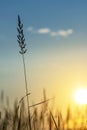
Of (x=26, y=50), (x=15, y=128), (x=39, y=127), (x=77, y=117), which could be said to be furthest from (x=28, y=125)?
(x=77, y=117)

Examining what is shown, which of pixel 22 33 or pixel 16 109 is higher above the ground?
pixel 22 33

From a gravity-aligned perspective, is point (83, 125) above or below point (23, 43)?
below

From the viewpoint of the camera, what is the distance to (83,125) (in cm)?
407

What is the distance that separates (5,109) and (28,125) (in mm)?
786

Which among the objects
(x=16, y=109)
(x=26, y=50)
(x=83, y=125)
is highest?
(x=26, y=50)

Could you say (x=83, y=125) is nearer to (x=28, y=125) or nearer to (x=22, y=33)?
(x=28, y=125)

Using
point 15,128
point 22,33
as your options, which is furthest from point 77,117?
point 22,33

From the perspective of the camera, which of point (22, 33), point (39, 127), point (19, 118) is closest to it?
point (19, 118)

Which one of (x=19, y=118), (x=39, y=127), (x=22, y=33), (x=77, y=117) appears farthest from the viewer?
(x=77, y=117)

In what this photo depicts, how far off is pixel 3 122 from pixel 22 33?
105cm

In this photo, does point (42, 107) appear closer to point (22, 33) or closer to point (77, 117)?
point (77, 117)

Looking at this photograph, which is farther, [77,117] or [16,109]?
[77,117]

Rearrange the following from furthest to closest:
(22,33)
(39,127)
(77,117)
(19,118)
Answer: (77,117) → (39,127) → (22,33) → (19,118)

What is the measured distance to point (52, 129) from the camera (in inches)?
137
